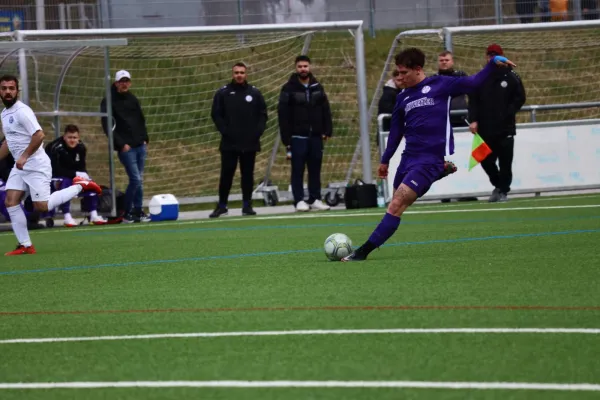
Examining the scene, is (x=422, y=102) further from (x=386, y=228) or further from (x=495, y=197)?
(x=495, y=197)

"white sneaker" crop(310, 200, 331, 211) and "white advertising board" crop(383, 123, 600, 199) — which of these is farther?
"white advertising board" crop(383, 123, 600, 199)

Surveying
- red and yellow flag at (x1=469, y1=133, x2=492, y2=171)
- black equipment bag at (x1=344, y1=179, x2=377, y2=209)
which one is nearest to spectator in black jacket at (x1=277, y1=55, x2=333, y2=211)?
black equipment bag at (x1=344, y1=179, x2=377, y2=209)

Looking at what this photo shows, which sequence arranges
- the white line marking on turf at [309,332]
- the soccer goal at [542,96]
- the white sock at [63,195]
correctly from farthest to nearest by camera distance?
the soccer goal at [542,96] → the white sock at [63,195] → the white line marking on turf at [309,332]

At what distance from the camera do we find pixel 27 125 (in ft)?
43.6

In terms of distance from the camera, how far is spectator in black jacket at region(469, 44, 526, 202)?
18.9 metres

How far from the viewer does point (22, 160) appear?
13234 mm

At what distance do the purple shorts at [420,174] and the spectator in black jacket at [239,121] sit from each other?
27.5 ft

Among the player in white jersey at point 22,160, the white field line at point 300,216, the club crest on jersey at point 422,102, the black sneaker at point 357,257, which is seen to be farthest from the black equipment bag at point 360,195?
the black sneaker at point 357,257

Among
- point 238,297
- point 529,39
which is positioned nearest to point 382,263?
point 238,297

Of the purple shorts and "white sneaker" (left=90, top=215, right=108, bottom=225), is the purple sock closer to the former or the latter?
the purple shorts

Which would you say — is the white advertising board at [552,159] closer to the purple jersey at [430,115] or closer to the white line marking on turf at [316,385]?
the purple jersey at [430,115]

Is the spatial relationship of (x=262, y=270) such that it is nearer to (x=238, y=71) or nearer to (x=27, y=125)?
(x=27, y=125)

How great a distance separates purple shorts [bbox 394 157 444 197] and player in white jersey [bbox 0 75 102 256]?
434 cm

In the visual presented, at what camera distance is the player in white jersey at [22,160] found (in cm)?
1327
